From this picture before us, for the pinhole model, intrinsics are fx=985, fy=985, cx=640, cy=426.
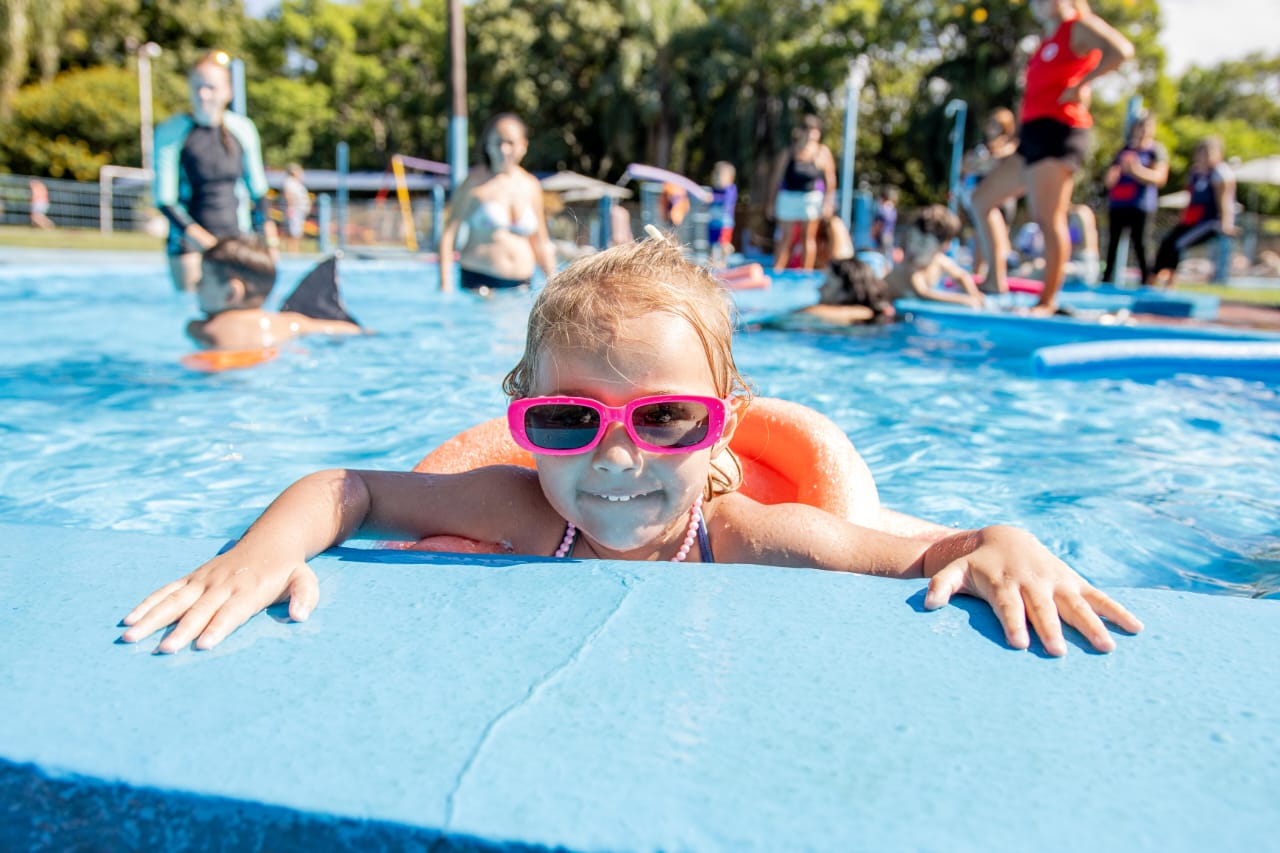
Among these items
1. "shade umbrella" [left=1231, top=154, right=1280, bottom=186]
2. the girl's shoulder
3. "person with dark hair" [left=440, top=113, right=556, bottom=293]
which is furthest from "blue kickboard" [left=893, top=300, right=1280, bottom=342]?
"shade umbrella" [left=1231, top=154, right=1280, bottom=186]

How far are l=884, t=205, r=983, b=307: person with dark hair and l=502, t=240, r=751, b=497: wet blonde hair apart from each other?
6.13 m

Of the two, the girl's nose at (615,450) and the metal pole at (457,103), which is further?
the metal pole at (457,103)

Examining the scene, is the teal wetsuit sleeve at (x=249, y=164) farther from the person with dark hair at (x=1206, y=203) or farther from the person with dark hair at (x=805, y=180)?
the person with dark hair at (x=1206, y=203)

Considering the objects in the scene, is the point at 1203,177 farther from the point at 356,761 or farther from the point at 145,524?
the point at 356,761

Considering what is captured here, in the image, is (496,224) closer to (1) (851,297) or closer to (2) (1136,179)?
(1) (851,297)

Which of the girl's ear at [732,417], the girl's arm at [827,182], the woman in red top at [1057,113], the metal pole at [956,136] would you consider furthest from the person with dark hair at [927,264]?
the metal pole at [956,136]

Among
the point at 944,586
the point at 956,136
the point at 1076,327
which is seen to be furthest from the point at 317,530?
the point at 956,136

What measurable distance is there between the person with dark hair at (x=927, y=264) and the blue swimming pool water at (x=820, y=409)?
0.64 m

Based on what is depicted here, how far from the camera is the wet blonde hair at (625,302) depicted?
1.57 m

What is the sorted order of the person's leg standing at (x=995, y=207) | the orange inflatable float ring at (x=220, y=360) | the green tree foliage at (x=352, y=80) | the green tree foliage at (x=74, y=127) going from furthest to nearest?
the green tree foliage at (x=352, y=80) → the green tree foliage at (x=74, y=127) → the person's leg standing at (x=995, y=207) → the orange inflatable float ring at (x=220, y=360)

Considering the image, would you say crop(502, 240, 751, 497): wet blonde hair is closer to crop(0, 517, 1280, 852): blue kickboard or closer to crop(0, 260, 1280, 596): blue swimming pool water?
crop(0, 517, 1280, 852): blue kickboard

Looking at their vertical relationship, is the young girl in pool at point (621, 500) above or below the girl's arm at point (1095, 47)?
below

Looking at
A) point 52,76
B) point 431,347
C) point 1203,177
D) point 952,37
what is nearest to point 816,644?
point 431,347

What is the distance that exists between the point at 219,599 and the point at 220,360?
4.17 meters
